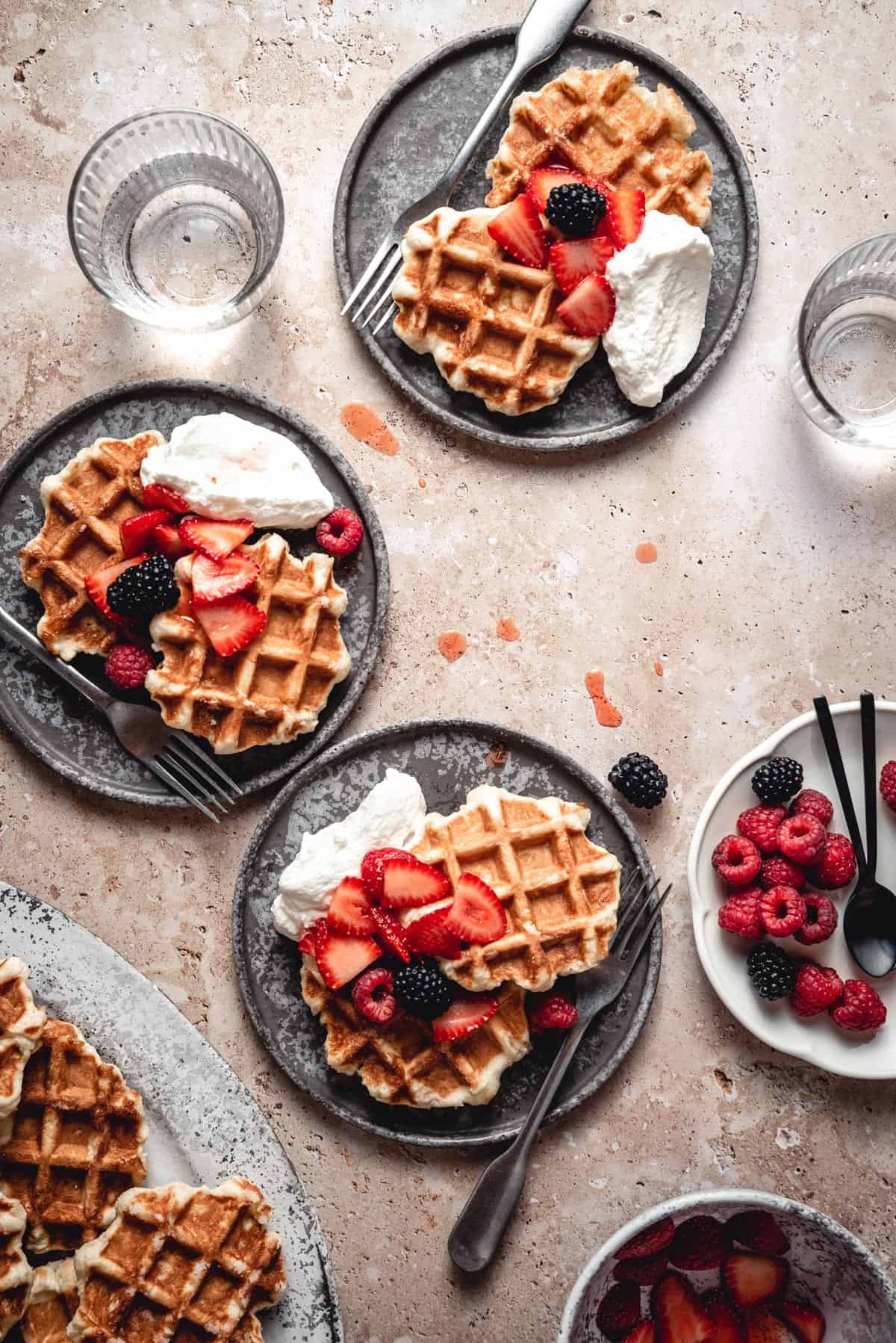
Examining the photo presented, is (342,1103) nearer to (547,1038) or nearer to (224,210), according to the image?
(547,1038)

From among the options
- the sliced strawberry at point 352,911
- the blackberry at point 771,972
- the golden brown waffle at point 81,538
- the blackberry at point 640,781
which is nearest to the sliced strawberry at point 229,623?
the golden brown waffle at point 81,538

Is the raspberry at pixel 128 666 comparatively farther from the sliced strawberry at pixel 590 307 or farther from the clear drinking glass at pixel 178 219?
the sliced strawberry at pixel 590 307

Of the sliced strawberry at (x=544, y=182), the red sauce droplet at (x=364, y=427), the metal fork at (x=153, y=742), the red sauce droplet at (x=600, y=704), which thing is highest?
the sliced strawberry at (x=544, y=182)

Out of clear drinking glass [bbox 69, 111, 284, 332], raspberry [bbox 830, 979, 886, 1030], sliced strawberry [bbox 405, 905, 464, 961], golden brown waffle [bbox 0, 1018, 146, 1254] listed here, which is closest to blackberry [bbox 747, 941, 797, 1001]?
raspberry [bbox 830, 979, 886, 1030]

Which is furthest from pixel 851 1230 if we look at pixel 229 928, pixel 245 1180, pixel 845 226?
pixel 845 226

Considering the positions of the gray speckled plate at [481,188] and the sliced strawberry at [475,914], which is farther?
the gray speckled plate at [481,188]

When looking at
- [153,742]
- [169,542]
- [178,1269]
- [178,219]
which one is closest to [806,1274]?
[178,1269]
